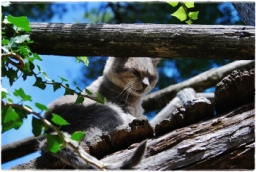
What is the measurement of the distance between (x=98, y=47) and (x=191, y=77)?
2.40 metres

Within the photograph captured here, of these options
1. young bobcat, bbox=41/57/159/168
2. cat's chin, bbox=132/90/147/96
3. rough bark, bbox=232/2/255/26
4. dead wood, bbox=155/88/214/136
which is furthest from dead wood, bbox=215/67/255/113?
cat's chin, bbox=132/90/147/96

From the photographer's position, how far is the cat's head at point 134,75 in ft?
11.7

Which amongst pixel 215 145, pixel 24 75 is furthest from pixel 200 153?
pixel 24 75

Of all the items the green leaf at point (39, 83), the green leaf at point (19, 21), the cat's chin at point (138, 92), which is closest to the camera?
the green leaf at point (19, 21)

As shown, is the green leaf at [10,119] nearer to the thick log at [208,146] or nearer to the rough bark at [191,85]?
the thick log at [208,146]

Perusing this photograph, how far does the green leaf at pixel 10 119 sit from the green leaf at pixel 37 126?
51mm

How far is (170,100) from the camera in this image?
4.14 m

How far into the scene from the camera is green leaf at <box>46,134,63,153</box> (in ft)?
5.11

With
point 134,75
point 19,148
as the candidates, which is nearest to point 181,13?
point 134,75

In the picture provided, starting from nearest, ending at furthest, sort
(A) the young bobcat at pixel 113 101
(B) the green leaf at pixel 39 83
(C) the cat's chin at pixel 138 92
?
(B) the green leaf at pixel 39 83
(A) the young bobcat at pixel 113 101
(C) the cat's chin at pixel 138 92

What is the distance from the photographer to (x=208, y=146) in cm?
192

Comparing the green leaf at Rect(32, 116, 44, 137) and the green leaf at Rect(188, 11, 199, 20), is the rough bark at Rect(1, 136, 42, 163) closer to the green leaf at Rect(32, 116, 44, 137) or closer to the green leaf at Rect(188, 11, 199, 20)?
the green leaf at Rect(188, 11, 199, 20)

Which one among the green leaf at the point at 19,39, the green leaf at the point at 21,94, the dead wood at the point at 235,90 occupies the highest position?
the green leaf at the point at 19,39

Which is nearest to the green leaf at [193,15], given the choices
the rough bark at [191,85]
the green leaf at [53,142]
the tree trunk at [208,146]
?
the tree trunk at [208,146]
